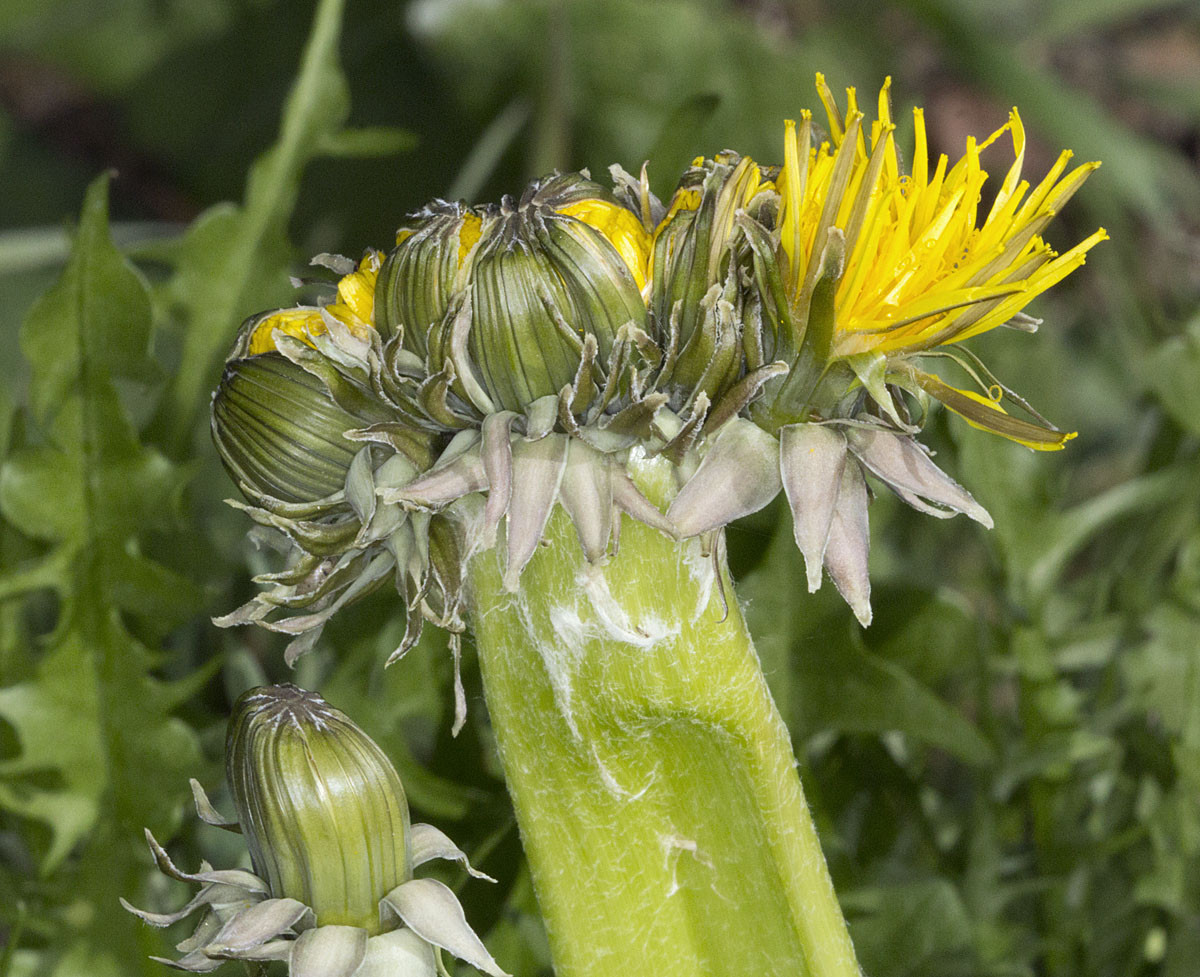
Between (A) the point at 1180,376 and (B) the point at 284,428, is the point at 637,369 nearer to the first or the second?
(B) the point at 284,428

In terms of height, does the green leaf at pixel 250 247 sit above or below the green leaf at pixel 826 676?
above

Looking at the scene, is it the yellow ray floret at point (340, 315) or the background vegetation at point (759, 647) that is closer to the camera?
the yellow ray floret at point (340, 315)

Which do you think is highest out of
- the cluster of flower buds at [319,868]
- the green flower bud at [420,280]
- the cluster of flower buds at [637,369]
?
the green flower bud at [420,280]

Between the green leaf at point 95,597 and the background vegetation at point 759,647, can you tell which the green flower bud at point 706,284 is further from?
the green leaf at point 95,597

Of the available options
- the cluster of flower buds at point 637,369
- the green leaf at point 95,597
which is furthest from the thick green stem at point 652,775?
the green leaf at point 95,597

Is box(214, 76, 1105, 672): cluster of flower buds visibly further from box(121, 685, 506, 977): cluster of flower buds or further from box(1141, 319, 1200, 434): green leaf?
box(1141, 319, 1200, 434): green leaf

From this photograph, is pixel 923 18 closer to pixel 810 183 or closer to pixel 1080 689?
pixel 1080 689
